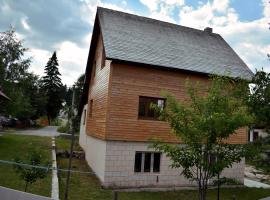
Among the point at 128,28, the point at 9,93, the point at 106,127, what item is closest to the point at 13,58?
the point at 9,93

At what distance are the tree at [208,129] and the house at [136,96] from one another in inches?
203

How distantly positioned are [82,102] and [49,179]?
13.4 m

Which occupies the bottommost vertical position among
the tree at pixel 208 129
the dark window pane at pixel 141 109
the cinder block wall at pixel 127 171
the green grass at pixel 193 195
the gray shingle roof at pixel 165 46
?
the green grass at pixel 193 195

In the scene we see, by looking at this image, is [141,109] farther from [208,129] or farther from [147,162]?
[208,129]

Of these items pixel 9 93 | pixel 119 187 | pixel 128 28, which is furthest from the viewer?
pixel 9 93

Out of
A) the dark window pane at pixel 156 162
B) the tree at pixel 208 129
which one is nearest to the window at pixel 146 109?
the dark window pane at pixel 156 162

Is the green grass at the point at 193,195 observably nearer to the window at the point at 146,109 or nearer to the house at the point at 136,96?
the house at the point at 136,96

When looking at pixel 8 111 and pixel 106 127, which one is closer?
pixel 106 127

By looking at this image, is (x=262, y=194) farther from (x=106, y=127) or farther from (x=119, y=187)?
(x=106, y=127)

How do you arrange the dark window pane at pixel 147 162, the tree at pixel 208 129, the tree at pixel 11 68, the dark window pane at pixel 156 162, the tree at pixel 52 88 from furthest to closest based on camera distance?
the tree at pixel 52 88 → the tree at pixel 11 68 → the dark window pane at pixel 156 162 → the dark window pane at pixel 147 162 → the tree at pixel 208 129

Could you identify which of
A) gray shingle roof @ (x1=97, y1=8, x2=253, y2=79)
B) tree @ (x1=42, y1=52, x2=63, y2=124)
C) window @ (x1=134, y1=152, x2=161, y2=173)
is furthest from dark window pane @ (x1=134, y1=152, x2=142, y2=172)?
tree @ (x1=42, y1=52, x2=63, y2=124)

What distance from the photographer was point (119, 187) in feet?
46.2

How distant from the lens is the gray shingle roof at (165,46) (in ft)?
50.3

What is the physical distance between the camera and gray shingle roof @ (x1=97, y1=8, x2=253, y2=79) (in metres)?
15.3
